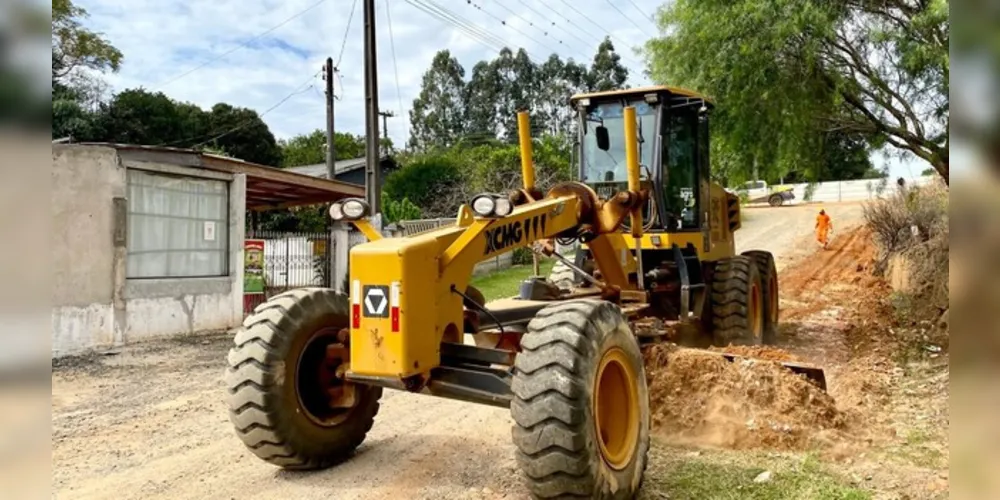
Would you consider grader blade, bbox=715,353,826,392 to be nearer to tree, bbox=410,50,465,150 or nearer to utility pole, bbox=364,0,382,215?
utility pole, bbox=364,0,382,215

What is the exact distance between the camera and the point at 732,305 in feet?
27.4

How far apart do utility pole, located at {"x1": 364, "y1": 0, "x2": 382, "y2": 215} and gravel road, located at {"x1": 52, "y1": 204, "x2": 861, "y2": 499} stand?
291 inches

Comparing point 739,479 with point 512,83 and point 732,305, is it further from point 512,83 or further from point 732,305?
point 512,83

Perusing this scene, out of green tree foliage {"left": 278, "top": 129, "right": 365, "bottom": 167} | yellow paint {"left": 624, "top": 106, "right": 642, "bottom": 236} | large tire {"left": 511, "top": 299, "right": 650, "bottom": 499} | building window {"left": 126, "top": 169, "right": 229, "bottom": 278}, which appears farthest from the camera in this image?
green tree foliage {"left": 278, "top": 129, "right": 365, "bottom": 167}

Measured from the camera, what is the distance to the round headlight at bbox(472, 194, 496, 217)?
4566 mm

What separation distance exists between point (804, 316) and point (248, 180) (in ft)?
33.8

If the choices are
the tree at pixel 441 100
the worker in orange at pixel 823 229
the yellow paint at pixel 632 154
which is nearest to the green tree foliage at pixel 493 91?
the tree at pixel 441 100

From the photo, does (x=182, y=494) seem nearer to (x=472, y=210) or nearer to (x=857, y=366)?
(x=472, y=210)

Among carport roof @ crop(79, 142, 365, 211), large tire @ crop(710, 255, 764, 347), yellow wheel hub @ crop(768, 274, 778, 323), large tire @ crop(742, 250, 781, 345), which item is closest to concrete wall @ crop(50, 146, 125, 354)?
carport roof @ crop(79, 142, 365, 211)

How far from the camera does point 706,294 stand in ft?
28.2

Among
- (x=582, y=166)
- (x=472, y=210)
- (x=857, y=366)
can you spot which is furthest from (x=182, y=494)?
(x=857, y=366)

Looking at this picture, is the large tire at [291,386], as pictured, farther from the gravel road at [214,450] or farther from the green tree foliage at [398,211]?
the green tree foliage at [398,211]

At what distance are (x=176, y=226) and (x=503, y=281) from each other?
8.52 meters

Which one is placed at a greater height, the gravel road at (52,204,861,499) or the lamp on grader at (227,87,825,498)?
the lamp on grader at (227,87,825,498)
